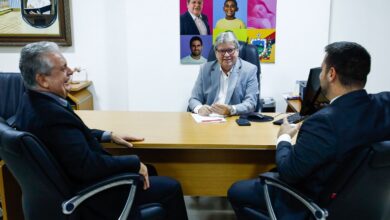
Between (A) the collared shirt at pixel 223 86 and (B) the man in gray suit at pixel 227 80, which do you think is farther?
(A) the collared shirt at pixel 223 86

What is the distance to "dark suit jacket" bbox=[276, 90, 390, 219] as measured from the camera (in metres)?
1.40

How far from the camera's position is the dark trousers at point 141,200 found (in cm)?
161

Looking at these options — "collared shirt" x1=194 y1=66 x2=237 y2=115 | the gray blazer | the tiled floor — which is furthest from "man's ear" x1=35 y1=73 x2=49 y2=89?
"collared shirt" x1=194 y1=66 x2=237 y2=115

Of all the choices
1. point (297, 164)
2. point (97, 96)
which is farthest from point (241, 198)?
point (97, 96)

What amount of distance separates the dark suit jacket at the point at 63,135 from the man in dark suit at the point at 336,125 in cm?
78

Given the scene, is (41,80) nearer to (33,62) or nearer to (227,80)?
(33,62)

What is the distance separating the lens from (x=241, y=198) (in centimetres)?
182

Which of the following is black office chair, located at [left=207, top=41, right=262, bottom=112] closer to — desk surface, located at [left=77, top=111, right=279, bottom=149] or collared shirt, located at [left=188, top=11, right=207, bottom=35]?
desk surface, located at [left=77, top=111, right=279, bottom=149]

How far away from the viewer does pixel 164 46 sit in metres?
3.93

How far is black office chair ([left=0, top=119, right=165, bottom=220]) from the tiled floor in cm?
113

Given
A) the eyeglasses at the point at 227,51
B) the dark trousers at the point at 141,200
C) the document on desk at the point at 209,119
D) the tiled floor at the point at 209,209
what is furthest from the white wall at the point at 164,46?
the dark trousers at the point at 141,200

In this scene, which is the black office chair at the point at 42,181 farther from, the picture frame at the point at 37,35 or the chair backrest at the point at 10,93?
the picture frame at the point at 37,35

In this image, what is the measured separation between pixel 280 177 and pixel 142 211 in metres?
0.62

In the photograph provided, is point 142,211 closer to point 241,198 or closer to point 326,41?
point 241,198
